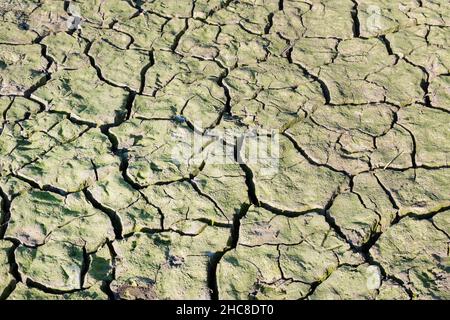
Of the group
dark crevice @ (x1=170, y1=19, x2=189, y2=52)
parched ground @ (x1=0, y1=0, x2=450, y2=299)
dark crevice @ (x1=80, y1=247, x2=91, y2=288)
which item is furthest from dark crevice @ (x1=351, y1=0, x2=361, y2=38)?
dark crevice @ (x1=80, y1=247, x2=91, y2=288)

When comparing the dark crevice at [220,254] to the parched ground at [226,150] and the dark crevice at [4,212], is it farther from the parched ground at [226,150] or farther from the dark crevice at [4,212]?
Result: the dark crevice at [4,212]

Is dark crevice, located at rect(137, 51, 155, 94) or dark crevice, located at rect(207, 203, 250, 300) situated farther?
dark crevice, located at rect(137, 51, 155, 94)

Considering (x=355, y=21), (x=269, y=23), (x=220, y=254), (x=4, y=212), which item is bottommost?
(x=4, y=212)

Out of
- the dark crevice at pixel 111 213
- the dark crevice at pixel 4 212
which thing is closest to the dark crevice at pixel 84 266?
the dark crevice at pixel 111 213

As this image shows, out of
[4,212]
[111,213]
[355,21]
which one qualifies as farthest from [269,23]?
[4,212]

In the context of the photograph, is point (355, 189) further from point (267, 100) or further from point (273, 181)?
point (267, 100)

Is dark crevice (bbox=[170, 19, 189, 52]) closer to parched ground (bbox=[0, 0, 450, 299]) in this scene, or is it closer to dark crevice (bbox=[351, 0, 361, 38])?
parched ground (bbox=[0, 0, 450, 299])

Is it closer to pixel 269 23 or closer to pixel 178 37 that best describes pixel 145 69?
pixel 178 37
